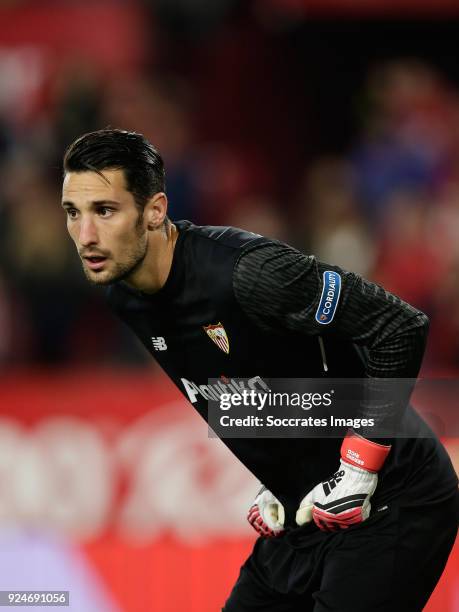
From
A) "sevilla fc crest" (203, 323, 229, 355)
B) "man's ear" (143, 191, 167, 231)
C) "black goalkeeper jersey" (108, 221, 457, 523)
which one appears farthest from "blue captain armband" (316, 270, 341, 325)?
"man's ear" (143, 191, 167, 231)

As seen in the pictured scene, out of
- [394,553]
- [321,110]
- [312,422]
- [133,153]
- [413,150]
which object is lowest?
[394,553]

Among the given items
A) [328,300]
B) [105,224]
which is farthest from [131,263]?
[328,300]

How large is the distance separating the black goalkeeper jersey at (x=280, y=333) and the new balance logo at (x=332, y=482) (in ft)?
0.68

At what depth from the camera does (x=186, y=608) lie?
5.73 metres

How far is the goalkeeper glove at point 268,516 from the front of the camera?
418 cm

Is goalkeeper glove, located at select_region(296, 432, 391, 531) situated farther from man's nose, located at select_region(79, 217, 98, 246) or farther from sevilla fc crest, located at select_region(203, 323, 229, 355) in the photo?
man's nose, located at select_region(79, 217, 98, 246)

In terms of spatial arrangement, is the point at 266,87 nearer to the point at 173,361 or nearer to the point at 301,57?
the point at 301,57

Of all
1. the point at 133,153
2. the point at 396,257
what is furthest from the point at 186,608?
the point at 396,257

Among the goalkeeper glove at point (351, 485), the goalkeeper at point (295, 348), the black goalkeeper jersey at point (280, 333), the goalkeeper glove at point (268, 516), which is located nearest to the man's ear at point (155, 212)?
the goalkeeper at point (295, 348)

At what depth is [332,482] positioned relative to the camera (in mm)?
3805

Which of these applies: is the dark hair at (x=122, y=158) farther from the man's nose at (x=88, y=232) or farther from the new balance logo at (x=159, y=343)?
the new balance logo at (x=159, y=343)

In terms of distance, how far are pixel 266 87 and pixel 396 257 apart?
3.43 metres

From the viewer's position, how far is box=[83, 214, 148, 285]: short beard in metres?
3.89

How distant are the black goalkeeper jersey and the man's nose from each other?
30 cm
